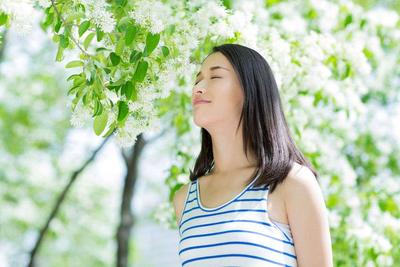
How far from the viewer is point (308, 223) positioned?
1850 millimetres

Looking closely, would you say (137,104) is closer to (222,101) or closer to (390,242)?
(222,101)

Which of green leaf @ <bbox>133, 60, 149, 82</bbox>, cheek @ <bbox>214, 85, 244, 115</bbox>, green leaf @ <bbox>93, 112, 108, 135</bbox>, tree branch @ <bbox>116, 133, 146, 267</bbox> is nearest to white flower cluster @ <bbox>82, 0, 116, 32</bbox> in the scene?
green leaf @ <bbox>133, 60, 149, 82</bbox>

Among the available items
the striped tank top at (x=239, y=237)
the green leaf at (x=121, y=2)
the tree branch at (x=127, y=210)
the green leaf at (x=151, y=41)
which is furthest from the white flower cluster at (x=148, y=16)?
the tree branch at (x=127, y=210)

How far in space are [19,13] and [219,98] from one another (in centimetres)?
55

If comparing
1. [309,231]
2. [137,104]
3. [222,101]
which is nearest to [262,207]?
[309,231]

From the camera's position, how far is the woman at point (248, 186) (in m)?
1.86

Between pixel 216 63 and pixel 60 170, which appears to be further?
pixel 60 170

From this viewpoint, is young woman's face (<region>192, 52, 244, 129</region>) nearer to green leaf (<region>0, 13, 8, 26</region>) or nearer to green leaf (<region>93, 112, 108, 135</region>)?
green leaf (<region>93, 112, 108, 135</region>)

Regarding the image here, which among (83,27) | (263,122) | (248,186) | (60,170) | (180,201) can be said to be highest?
(83,27)

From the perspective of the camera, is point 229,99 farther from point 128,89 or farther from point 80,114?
point 80,114

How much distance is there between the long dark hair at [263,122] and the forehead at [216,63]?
0.04 feet

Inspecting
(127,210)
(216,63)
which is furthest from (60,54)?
(127,210)

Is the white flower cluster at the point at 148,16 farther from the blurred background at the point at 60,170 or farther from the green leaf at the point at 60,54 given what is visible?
the blurred background at the point at 60,170

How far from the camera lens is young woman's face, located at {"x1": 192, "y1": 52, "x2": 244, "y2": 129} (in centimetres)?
202
